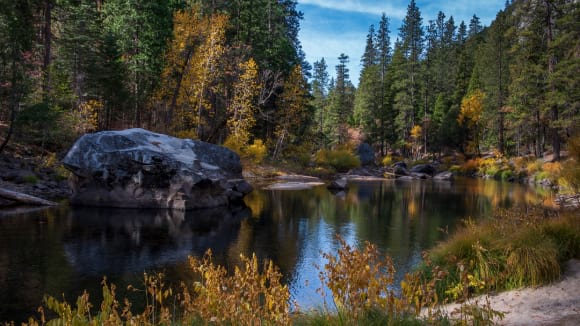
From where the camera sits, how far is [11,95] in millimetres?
19172

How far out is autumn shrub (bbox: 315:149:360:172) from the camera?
44.7 meters

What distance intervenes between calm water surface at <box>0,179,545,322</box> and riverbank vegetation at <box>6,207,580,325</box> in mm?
1078

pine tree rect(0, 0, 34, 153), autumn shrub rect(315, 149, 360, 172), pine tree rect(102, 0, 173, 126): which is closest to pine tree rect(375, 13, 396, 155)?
autumn shrub rect(315, 149, 360, 172)

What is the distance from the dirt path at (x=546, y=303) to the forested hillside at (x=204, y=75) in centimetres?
1875

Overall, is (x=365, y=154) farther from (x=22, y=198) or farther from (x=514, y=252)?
(x=514, y=252)

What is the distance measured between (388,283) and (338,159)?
42199 mm

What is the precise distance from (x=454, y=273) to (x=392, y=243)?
225 inches

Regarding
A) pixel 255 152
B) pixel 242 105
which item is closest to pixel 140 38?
pixel 242 105

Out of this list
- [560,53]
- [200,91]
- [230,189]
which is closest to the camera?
[230,189]

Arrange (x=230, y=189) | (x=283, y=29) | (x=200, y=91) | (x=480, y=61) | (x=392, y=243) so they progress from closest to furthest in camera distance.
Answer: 1. (x=392, y=243)
2. (x=230, y=189)
3. (x=200, y=91)
4. (x=283, y=29)
5. (x=480, y=61)

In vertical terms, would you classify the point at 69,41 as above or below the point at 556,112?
above

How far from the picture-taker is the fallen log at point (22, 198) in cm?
1656

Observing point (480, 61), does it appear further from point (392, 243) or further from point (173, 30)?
point (392, 243)

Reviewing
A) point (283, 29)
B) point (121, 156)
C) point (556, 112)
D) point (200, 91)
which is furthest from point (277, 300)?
point (283, 29)
